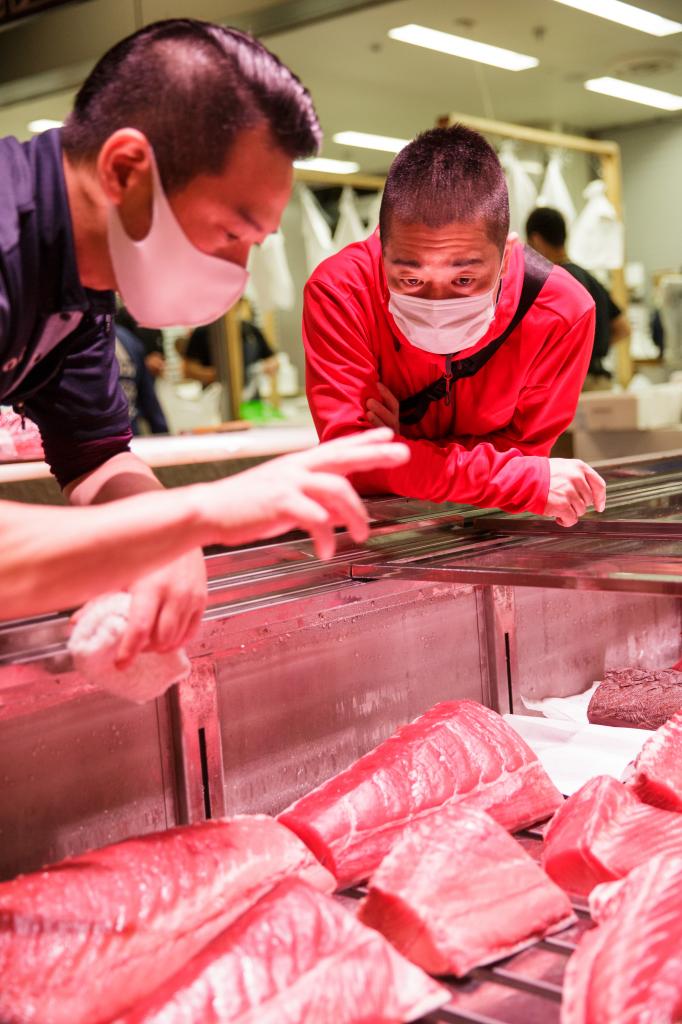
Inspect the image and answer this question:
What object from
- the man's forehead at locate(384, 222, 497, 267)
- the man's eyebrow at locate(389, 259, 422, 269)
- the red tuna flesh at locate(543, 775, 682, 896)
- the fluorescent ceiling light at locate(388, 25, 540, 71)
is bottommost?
the red tuna flesh at locate(543, 775, 682, 896)

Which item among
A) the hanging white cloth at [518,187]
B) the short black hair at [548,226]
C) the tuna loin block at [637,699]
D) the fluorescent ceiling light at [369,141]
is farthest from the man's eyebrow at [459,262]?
the fluorescent ceiling light at [369,141]

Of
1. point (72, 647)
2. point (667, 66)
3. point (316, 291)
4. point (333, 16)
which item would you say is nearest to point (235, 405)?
point (333, 16)

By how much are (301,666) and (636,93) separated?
9.06 meters

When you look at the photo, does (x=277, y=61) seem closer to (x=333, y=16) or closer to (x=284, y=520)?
(x=284, y=520)

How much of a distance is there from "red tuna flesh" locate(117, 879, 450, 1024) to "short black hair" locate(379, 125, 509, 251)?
4.25 feet

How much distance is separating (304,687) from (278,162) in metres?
1.04

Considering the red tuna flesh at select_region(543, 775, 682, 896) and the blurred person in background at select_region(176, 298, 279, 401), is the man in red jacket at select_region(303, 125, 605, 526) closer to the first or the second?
the red tuna flesh at select_region(543, 775, 682, 896)

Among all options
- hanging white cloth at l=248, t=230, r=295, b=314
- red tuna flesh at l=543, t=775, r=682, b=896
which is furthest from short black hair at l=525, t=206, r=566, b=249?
red tuna flesh at l=543, t=775, r=682, b=896

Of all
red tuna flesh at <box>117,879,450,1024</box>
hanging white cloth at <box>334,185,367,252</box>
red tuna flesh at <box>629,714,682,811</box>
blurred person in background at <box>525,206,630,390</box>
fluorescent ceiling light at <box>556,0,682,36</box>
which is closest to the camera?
red tuna flesh at <box>117,879,450,1024</box>

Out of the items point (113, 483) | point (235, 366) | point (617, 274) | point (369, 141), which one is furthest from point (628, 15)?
point (113, 483)

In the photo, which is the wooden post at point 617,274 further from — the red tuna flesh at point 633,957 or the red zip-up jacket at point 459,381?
the red tuna flesh at point 633,957

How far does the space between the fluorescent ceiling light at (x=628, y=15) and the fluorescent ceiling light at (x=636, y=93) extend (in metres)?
1.95

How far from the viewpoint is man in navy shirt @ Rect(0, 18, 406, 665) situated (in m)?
1.11

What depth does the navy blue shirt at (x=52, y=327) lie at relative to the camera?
51.8 inches
